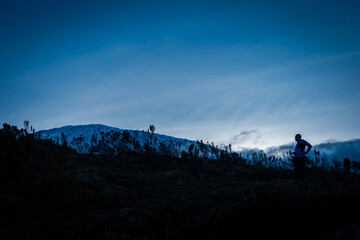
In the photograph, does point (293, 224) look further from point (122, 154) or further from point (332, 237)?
point (122, 154)

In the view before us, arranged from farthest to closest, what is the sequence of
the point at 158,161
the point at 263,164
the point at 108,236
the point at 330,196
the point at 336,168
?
1. the point at 263,164
2. the point at 158,161
3. the point at 336,168
4. the point at 108,236
5. the point at 330,196

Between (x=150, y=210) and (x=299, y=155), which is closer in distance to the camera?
(x=150, y=210)

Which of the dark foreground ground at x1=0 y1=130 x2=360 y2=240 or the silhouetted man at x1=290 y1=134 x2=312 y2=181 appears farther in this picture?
the silhouetted man at x1=290 y1=134 x2=312 y2=181

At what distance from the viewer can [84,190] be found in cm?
788

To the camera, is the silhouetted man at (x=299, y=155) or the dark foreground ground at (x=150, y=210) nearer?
the dark foreground ground at (x=150, y=210)

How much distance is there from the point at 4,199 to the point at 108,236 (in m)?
4.59

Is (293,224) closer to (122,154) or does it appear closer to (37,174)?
(37,174)

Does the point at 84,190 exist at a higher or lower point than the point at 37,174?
lower

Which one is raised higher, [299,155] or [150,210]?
[299,155]

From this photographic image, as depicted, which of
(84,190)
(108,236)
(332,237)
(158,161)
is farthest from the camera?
(158,161)

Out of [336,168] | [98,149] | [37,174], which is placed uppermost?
[98,149]

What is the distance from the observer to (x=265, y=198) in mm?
2371

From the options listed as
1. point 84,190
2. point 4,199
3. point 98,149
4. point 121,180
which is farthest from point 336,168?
point 98,149

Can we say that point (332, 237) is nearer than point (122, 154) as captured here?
Yes
